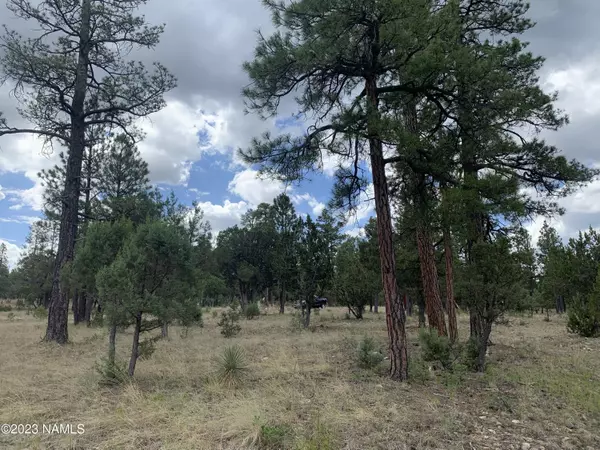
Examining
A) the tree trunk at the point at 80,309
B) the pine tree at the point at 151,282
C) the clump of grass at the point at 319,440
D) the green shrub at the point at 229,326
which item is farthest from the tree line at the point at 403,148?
the tree trunk at the point at 80,309

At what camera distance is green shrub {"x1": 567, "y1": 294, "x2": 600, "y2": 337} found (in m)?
14.6

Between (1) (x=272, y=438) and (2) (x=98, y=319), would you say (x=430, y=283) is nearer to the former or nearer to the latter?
(1) (x=272, y=438)

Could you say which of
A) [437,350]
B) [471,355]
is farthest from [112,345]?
[471,355]

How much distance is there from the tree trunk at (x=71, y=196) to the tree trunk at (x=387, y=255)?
424 inches

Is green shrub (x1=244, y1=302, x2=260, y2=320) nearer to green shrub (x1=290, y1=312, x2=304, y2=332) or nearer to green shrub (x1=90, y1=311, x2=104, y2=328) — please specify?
green shrub (x1=290, y1=312, x2=304, y2=332)

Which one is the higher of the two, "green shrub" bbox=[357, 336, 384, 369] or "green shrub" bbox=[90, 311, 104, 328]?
"green shrub" bbox=[90, 311, 104, 328]

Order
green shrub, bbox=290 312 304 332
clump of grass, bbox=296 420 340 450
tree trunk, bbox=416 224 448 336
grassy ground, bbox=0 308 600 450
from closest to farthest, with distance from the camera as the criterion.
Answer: clump of grass, bbox=296 420 340 450 < grassy ground, bbox=0 308 600 450 < tree trunk, bbox=416 224 448 336 < green shrub, bbox=290 312 304 332

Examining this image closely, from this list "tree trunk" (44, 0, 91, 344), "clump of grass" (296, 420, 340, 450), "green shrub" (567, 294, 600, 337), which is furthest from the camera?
"green shrub" (567, 294, 600, 337)

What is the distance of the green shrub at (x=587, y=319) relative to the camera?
14.6m

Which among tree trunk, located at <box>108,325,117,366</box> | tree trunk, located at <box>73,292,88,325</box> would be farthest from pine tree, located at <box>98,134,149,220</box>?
tree trunk, located at <box>108,325,117,366</box>

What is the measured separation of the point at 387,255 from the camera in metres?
7.35

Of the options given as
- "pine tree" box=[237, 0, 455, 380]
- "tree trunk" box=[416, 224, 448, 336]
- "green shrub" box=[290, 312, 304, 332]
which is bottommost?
"green shrub" box=[290, 312, 304, 332]

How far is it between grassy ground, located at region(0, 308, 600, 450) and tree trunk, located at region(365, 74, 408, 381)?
0.49 meters

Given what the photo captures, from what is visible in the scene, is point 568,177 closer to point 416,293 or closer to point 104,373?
point 104,373
